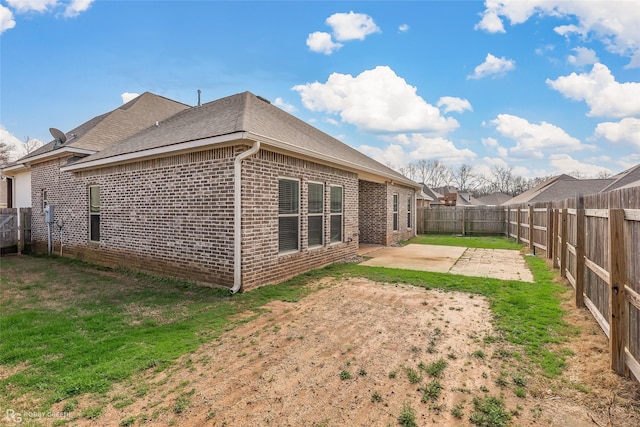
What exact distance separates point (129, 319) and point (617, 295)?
19.8 feet

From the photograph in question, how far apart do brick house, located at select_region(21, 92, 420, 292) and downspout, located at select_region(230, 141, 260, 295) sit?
0.06ft

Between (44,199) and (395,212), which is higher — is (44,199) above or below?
above

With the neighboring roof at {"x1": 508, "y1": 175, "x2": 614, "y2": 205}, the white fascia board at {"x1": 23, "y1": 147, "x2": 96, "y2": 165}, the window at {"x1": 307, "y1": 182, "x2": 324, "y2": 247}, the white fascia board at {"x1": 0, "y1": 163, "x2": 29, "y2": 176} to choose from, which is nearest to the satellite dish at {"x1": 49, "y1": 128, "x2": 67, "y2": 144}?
the white fascia board at {"x1": 23, "y1": 147, "x2": 96, "y2": 165}

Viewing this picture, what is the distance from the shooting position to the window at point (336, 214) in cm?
915

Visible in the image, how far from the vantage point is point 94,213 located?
9273mm

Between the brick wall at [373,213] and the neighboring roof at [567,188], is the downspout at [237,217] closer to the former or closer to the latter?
the brick wall at [373,213]

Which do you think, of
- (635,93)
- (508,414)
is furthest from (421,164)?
(508,414)

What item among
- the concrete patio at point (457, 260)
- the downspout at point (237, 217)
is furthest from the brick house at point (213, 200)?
the concrete patio at point (457, 260)

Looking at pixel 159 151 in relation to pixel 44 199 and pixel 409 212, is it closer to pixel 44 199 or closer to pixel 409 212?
pixel 44 199

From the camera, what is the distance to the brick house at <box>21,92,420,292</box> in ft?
19.7

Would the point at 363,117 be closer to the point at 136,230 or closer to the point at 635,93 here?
the point at 635,93

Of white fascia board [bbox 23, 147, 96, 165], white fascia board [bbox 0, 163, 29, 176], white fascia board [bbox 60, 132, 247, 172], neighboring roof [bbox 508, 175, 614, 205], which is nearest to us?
white fascia board [bbox 60, 132, 247, 172]

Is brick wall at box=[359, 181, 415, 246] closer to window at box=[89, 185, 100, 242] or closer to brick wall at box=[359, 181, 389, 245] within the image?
brick wall at box=[359, 181, 389, 245]

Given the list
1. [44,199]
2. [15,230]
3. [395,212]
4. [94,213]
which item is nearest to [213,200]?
[94,213]
